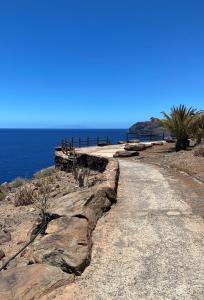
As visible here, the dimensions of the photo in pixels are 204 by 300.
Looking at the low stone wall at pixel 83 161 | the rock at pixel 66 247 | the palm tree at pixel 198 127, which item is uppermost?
the palm tree at pixel 198 127

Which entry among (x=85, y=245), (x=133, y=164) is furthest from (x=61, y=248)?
(x=133, y=164)

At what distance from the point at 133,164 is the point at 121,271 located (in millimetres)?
12568

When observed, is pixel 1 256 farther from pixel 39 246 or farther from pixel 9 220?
pixel 9 220

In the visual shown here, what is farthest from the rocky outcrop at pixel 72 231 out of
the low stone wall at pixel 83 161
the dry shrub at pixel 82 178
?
the low stone wall at pixel 83 161

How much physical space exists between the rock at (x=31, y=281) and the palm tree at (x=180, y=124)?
1874cm

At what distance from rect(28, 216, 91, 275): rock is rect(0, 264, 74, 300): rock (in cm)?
22

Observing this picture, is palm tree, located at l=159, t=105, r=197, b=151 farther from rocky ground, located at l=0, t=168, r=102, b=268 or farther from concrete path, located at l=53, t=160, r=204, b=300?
concrete path, located at l=53, t=160, r=204, b=300

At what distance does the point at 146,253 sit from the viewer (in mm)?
7297

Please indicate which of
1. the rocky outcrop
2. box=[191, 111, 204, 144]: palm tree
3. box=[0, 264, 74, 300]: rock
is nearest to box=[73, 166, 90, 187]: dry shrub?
the rocky outcrop

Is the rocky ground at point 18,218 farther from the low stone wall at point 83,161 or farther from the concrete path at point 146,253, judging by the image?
the concrete path at point 146,253

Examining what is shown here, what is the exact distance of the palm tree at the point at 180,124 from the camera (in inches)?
960

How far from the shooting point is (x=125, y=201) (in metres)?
11.0

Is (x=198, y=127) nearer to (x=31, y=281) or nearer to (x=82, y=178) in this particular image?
(x=82, y=178)

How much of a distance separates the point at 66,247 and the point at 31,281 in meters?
1.13
